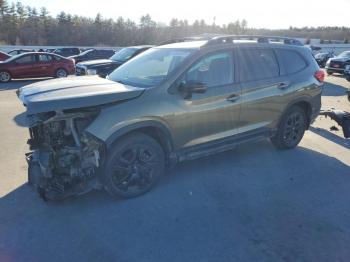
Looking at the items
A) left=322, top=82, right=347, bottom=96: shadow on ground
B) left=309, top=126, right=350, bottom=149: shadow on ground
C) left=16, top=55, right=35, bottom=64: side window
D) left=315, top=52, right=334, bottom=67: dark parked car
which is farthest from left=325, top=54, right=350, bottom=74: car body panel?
left=16, top=55, right=35, bottom=64: side window

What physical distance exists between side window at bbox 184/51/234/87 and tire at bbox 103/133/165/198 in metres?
1.01

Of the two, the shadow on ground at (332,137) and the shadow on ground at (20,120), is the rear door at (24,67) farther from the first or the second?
the shadow on ground at (332,137)

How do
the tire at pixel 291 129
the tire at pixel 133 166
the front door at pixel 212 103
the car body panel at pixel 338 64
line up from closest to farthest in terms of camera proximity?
1. the tire at pixel 133 166
2. the front door at pixel 212 103
3. the tire at pixel 291 129
4. the car body panel at pixel 338 64

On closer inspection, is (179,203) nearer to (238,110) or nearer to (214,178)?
(214,178)

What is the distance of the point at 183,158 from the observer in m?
4.57

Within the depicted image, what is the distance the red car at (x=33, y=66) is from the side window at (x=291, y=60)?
1354 centimetres

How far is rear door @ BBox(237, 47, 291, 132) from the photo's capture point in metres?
5.04

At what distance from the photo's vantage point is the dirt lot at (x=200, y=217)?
3244 millimetres

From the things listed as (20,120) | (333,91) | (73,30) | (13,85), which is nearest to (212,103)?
(20,120)

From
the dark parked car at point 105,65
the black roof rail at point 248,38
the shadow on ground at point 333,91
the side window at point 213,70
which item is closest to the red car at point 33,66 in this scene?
the dark parked car at point 105,65

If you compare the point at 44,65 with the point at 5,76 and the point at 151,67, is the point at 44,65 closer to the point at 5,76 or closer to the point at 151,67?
the point at 5,76

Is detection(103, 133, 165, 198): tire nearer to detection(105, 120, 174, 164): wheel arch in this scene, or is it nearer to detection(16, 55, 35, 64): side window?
detection(105, 120, 174, 164): wheel arch

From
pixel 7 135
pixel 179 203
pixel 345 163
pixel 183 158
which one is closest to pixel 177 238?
pixel 179 203

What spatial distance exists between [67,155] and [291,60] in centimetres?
408
